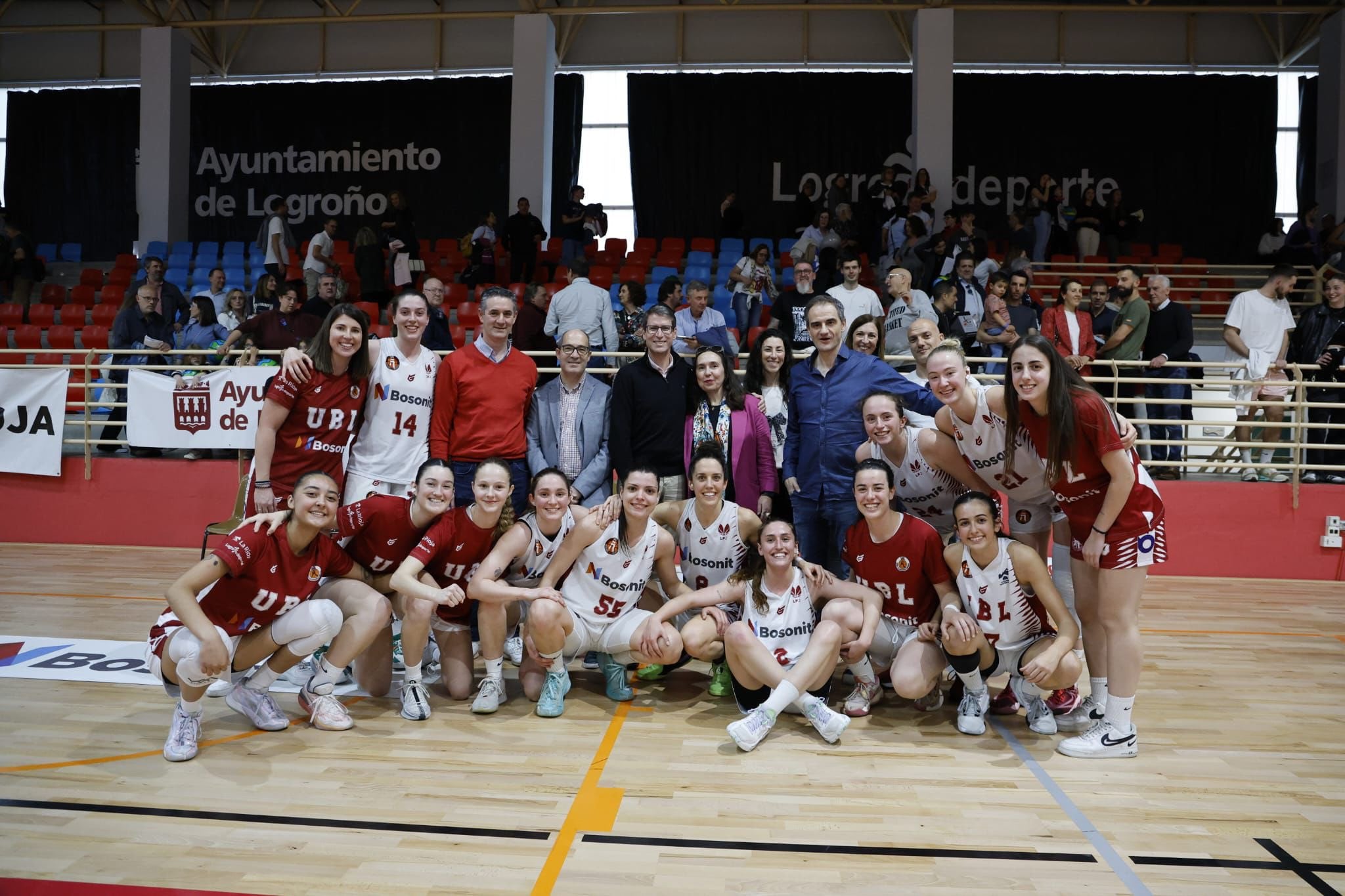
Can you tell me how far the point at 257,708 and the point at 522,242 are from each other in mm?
8925

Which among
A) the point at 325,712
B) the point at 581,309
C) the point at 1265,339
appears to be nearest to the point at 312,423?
the point at 325,712

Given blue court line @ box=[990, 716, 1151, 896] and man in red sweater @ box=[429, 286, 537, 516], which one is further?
man in red sweater @ box=[429, 286, 537, 516]

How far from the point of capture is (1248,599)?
6.65 meters

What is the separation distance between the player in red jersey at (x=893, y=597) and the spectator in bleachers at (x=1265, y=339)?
5089mm

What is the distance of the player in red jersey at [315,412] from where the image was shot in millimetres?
4129

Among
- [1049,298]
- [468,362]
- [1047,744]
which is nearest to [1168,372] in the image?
[1049,298]

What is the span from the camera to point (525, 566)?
426cm

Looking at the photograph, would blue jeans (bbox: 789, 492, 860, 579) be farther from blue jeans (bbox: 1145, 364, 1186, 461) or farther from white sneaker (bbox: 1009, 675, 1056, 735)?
blue jeans (bbox: 1145, 364, 1186, 461)

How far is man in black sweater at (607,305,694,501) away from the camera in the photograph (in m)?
4.66

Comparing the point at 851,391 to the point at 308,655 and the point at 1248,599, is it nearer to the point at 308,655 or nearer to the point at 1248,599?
the point at 308,655

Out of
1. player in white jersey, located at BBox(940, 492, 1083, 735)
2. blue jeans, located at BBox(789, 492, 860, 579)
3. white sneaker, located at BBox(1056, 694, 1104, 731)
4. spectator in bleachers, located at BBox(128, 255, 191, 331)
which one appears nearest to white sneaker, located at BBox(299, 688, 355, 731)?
blue jeans, located at BBox(789, 492, 860, 579)

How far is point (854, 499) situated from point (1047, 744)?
4.28 ft

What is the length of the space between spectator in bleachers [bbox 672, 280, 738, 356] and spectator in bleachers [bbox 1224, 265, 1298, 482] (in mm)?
4136

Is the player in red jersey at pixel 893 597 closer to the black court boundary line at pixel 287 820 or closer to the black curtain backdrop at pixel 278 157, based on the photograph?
the black court boundary line at pixel 287 820
